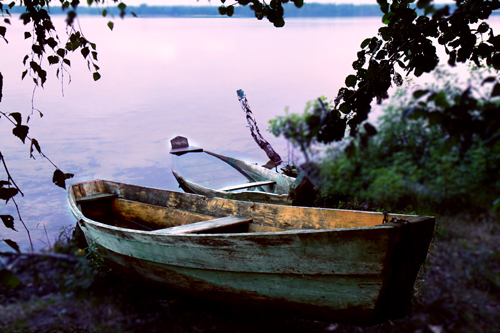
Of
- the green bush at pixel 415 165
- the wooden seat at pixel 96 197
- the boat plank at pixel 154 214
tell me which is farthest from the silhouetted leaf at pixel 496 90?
the wooden seat at pixel 96 197

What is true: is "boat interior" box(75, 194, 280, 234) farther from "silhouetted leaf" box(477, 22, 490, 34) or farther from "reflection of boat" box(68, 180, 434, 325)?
→ "silhouetted leaf" box(477, 22, 490, 34)

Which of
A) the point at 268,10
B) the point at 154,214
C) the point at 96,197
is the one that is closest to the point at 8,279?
the point at 268,10

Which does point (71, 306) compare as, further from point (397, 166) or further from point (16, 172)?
point (16, 172)

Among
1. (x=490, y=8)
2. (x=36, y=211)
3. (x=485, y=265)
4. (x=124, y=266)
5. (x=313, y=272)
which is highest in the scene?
(x=490, y=8)

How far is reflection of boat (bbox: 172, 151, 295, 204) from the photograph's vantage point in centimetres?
425

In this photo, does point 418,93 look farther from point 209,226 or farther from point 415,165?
point 209,226

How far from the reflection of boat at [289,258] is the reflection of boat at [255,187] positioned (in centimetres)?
68

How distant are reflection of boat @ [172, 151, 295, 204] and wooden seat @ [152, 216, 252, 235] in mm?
796

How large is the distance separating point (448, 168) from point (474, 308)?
190cm

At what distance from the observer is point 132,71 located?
2236 cm

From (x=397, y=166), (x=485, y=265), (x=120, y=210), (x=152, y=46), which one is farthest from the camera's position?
(x=152, y=46)

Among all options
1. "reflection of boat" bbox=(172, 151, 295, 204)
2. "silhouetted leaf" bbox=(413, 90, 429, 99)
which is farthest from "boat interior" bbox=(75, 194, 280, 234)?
"silhouetted leaf" bbox=(413, 90, 429, 99)

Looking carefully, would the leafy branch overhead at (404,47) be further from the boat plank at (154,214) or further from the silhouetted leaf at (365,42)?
the boat plank at (154,214)

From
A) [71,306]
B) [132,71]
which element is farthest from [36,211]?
[132,71]
